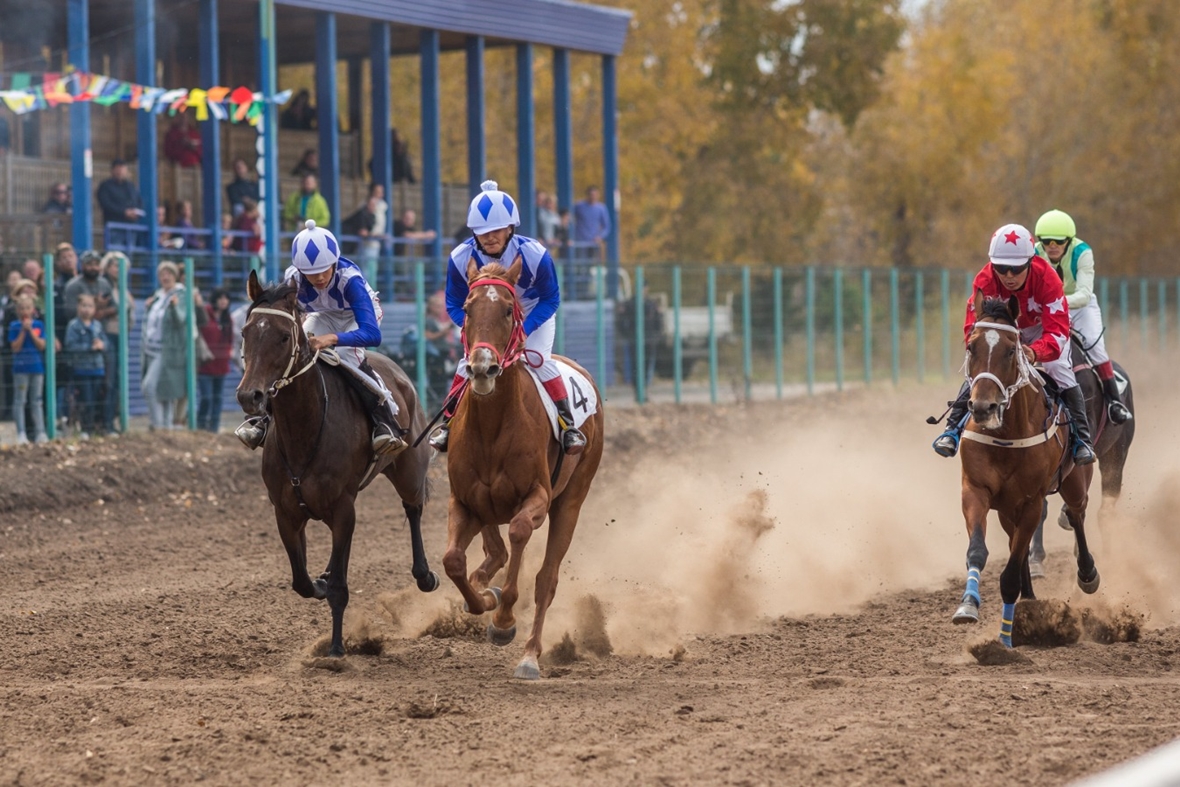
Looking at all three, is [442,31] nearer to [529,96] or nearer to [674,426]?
[529,96]

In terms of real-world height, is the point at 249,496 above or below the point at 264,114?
below

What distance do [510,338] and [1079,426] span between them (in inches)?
153

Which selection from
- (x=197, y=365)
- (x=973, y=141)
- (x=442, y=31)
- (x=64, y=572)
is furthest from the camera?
(x=973, y=141)

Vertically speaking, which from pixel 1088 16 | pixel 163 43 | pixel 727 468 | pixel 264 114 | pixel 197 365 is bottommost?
pixel 727 468

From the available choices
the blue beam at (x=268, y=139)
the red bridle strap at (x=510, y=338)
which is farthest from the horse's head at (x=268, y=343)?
the blue beam at (x=268, y=139)

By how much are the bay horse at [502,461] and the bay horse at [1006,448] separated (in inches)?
97.2

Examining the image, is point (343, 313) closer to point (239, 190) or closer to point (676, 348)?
point (239, 190)

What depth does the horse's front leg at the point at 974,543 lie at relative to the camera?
8648 mm

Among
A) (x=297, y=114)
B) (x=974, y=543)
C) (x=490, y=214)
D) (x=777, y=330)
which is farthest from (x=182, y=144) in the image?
(x=974, y=543)

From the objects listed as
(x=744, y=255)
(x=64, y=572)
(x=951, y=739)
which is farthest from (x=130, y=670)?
(x=744, y=255)

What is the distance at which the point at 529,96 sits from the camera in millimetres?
27875

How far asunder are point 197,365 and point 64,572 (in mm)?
5951

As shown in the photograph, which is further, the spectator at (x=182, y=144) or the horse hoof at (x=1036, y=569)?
the spectator at (x=182, y=144)

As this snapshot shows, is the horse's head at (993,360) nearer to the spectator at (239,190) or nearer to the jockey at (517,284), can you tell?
the jockey at (517,284)
